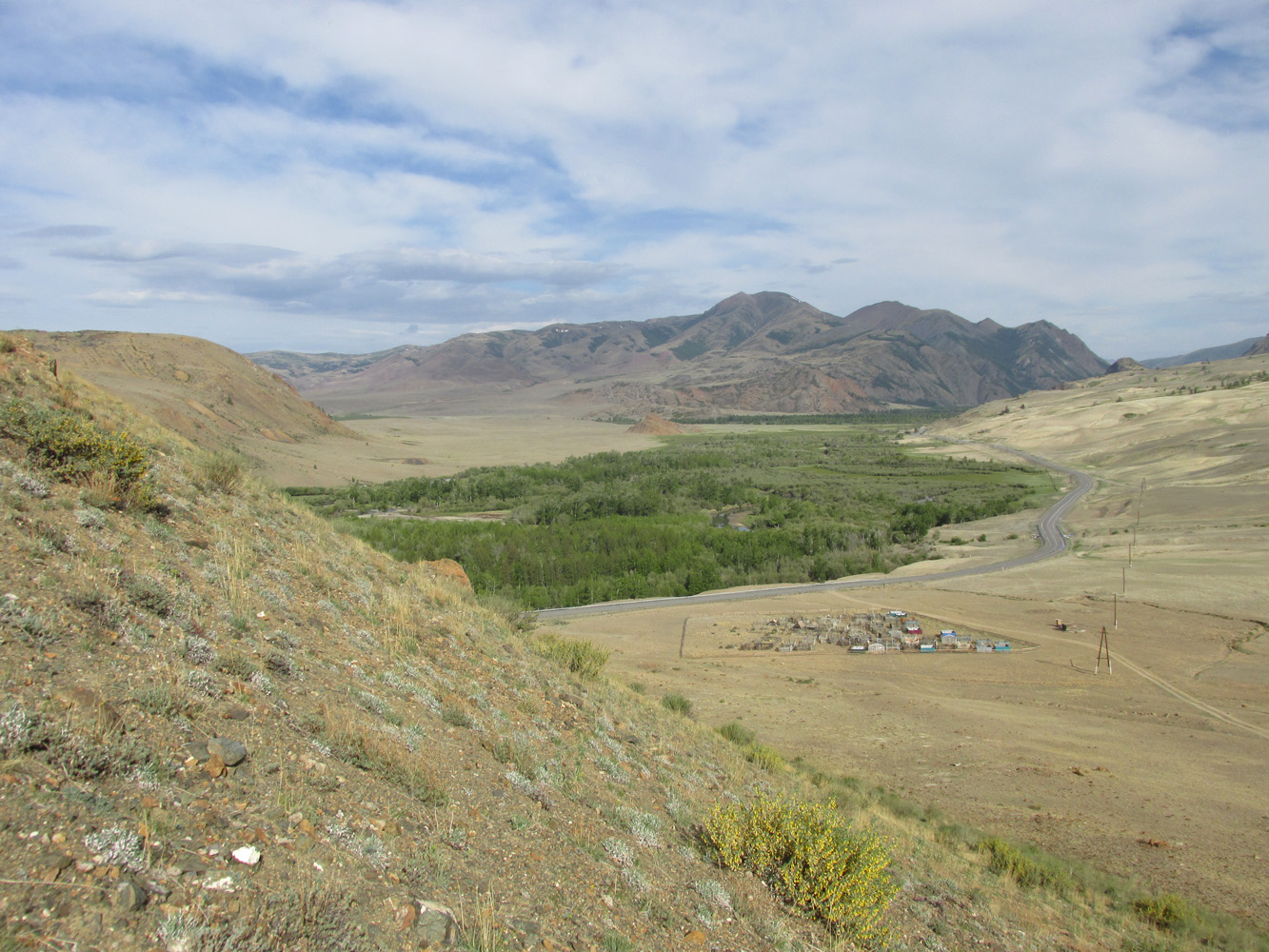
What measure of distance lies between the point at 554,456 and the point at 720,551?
72.4 meters

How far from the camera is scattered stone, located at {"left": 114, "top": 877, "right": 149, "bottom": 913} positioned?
367cm

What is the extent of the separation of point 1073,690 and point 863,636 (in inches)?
366

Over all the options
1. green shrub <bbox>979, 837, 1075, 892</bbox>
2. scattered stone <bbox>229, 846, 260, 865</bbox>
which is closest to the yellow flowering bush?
green shrub <bbox>979, 837, 1075, 892</bbox>

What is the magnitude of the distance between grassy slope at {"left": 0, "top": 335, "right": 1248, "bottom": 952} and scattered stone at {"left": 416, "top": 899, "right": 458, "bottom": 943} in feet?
0.38

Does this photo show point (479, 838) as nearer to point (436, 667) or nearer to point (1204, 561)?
point (436, 667)

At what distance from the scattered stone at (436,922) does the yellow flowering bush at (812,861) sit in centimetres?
382

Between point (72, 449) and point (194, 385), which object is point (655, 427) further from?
point (72, 449)

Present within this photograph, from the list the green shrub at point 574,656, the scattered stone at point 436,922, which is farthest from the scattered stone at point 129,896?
the green shrub at point 574,656

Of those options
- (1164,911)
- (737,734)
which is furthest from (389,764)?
(737,734)

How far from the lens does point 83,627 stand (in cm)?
616

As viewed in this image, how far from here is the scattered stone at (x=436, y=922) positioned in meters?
4.69

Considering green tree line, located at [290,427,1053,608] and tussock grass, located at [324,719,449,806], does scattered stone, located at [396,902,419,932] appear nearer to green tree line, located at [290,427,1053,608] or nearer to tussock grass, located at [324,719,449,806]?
tussock grass, located at [324,719,449,806]

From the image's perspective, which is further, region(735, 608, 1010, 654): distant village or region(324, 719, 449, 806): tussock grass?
region(735, 608, 1010, 654): distant village

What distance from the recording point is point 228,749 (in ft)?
18.0
